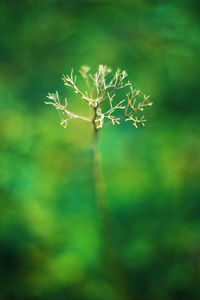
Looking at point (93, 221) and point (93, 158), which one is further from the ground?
point (93, 158)

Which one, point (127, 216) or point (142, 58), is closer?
point (127, 216)

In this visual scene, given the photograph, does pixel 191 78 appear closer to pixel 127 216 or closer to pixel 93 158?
pixel 93 158

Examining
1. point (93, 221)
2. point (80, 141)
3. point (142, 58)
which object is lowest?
point (93, 221)

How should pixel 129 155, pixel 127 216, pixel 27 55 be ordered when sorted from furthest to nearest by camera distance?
pixel 27 55 < pixel 129 155 < pixel 127 216

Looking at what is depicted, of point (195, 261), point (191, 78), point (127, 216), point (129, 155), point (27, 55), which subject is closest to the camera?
point (195, 261)

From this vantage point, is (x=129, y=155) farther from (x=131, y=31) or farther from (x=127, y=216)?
(x=131, y=31)

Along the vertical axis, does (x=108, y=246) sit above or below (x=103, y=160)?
below

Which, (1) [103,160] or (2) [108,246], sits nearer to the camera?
(2) [108,246]

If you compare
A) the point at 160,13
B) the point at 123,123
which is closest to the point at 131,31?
the point at 160,13
